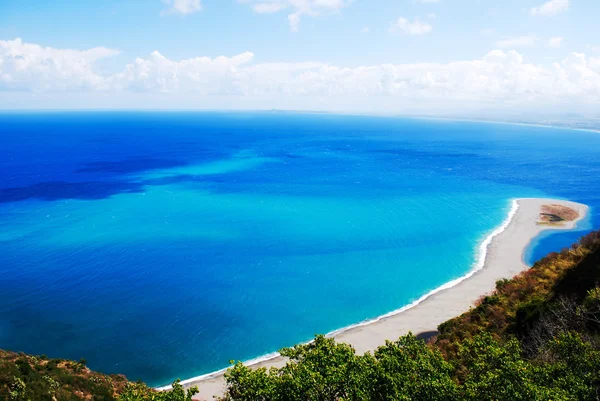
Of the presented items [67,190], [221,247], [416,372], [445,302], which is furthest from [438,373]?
[67,190]

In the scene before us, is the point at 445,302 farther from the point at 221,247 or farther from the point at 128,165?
the point at 128,165

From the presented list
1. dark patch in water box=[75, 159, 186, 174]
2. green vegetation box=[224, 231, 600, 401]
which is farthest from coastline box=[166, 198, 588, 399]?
dark patch in water box=[75, 159, 186, 174]

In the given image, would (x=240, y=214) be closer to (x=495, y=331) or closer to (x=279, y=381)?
(x=495, y=331)

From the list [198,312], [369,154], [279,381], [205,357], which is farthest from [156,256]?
[369,154]

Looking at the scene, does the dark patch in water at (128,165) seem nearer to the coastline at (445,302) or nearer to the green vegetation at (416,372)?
the green vegetation at (416,372)

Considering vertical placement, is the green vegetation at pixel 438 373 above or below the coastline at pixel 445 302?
above

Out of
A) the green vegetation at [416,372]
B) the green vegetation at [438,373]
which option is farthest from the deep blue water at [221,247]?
the green vegetation at [438,373]

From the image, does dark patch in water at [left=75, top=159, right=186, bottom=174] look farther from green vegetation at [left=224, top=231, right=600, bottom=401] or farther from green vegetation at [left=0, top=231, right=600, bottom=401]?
green vegetation at [left=224, top=231, right=600, bottom=401]

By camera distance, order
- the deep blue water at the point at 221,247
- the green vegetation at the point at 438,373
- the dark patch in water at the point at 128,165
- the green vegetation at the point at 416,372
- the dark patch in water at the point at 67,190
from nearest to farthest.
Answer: the green vegetation at the point at 438,373 < the green vegetation at the point at 416,372 < the deep blue water at the point at 221,247 < the dark patch in water at the point at 67,190 < the dark patch in water at the point at 128,165
